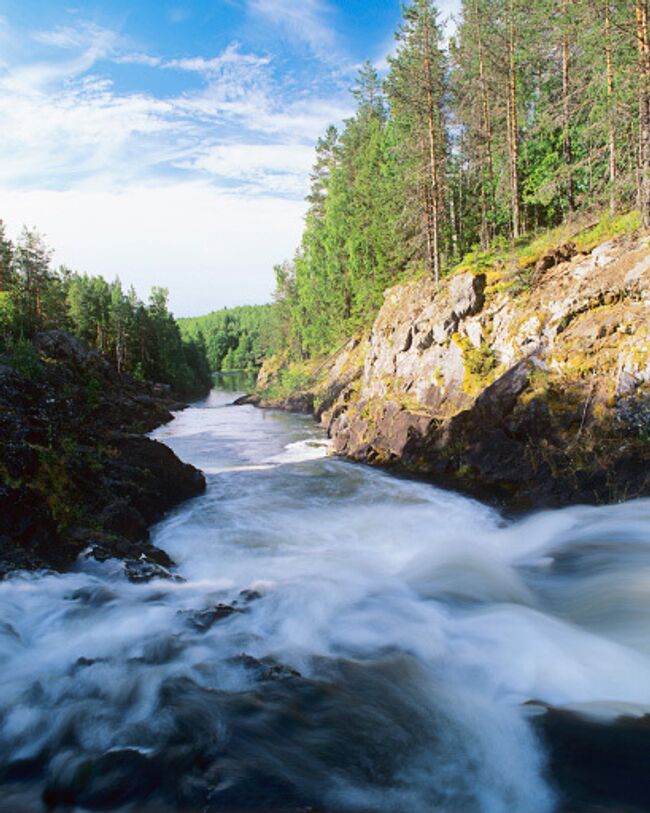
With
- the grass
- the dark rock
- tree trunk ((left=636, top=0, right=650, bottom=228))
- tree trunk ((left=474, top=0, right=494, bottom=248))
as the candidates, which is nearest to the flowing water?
the dark rock

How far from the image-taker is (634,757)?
4.27 m

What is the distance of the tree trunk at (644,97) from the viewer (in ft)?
43.5

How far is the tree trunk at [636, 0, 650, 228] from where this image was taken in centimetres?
1327

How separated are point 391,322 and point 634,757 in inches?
849

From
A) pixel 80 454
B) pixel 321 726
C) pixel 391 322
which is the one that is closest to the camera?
pixel 321 726

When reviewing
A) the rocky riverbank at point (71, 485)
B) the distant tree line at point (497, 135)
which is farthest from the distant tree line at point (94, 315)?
the distant tree line at point (497, 135)

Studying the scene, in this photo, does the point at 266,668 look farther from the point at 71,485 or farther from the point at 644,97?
the point at 644,97

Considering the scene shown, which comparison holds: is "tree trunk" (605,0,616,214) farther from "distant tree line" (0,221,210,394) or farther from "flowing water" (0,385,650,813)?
"distant tree line" (0,221,210,394)

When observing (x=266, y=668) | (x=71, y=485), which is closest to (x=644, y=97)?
(x=266, y=668)

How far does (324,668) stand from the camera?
18.7 ft

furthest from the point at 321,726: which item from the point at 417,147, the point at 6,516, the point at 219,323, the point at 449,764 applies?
the point at 219,323

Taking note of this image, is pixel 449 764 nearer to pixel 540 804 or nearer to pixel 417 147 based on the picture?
pixel 540 804

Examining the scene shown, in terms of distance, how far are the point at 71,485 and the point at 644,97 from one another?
18482 millimetres

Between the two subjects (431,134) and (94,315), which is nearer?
(431,134)
